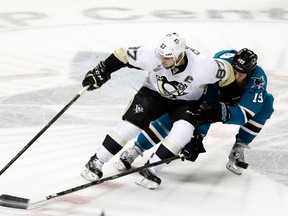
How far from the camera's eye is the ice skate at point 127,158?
4.35 meters

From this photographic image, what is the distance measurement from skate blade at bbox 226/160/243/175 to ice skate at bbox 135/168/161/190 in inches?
21.5

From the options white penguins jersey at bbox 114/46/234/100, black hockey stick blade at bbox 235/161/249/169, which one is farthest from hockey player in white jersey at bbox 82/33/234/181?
black hockey stick blade at bbox 235/161/249/169

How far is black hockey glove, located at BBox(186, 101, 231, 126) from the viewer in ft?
13.2

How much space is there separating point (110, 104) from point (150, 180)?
57.7 inches

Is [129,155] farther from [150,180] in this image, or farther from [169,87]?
[169,87]

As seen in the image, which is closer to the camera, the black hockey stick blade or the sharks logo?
the sharks logo

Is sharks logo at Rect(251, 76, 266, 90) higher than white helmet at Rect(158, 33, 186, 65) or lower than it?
lower

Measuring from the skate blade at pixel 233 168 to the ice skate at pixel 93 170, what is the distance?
2.59 feet

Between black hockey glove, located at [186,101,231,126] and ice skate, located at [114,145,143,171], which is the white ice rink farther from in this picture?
black hockey glove, located at [186,101,231,126]

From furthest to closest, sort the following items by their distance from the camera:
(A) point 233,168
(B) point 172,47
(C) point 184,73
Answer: (A) point 233,168
(C) point 184,73
(B) point 172,47

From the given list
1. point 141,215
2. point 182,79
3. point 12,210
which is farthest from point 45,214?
point 182,79

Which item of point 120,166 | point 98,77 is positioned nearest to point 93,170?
point 120,166

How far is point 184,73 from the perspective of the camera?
404 centimetres

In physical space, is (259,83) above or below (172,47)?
below
